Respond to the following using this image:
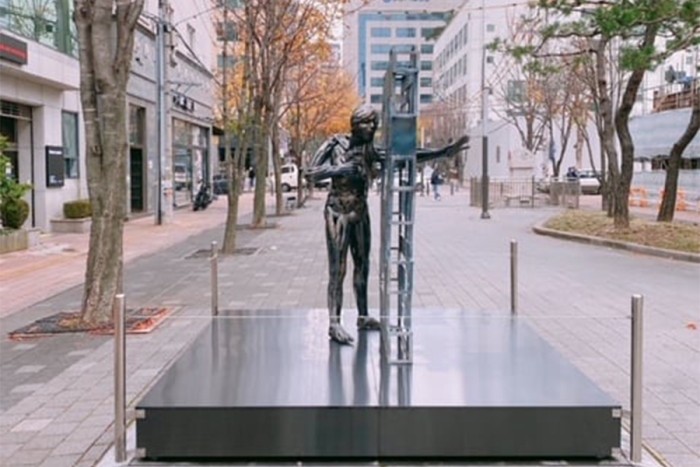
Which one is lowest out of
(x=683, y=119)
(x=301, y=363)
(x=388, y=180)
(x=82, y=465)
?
(x=82, y=465)

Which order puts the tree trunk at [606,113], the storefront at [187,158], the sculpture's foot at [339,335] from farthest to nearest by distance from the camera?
the storefront at [187,158]
the tree trunk at [606,113]
the sculpture's foot at [339,335]

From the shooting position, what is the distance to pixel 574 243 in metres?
19.0

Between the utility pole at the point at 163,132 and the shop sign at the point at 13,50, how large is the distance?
6.51m

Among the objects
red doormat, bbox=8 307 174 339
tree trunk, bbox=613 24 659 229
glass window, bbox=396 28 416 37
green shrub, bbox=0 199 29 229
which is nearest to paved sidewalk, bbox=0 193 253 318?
green shrub, bbox=0 199 29 229

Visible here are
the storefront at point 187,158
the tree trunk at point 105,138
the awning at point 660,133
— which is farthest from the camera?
the awning at point 660,133

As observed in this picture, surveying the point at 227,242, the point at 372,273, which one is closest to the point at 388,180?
the point at 372,273

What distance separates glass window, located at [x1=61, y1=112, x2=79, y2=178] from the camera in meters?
23.0

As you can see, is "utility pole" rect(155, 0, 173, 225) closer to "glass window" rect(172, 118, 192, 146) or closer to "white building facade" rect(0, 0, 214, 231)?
"white building facade" rect(0, 0, 214, 231)

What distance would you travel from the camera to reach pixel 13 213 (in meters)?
17.4

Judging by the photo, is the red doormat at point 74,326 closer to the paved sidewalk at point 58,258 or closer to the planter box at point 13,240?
the paved sidewalk at point 58,258

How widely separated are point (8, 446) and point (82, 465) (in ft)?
2.14

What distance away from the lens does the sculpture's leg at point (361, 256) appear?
6090mm

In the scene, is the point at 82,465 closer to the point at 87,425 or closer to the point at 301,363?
the point at 87,425

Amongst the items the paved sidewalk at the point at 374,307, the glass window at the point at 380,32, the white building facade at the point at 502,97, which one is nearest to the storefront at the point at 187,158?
the white building facade at the point at 502,97
